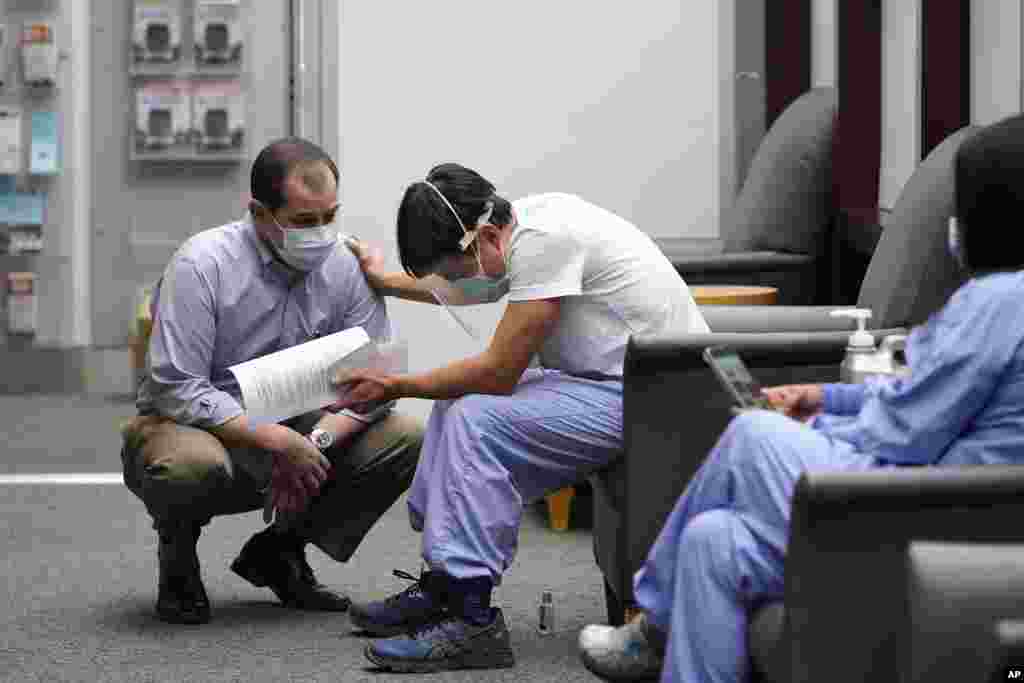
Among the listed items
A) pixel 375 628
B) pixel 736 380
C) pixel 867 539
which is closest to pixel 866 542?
pixel 867 539

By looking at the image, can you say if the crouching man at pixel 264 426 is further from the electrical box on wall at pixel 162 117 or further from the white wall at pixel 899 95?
the electrical box on wall at pixel 162 117

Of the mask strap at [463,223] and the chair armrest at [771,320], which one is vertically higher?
the mask strap at [463,223]

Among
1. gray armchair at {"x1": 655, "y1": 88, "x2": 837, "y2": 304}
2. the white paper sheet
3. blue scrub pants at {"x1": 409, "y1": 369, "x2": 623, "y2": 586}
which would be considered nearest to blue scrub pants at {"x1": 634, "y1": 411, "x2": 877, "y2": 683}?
blue scrub pants at {"x1": 409, "y1": 369, "x2": 623, "y2": 586}

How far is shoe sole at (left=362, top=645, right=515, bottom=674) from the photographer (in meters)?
2.95

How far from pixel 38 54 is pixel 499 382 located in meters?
4.15

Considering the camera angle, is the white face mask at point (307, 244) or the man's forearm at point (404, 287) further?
the man's forearm at point (404, 287)

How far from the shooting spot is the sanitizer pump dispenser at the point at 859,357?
2652 mm

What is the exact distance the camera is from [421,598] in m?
3.09

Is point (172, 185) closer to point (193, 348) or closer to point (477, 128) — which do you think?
point (477, 128)

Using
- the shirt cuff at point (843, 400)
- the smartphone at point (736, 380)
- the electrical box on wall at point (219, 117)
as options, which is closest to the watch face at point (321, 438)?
the smartphone at point (736, 380)

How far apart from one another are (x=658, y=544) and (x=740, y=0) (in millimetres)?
3099

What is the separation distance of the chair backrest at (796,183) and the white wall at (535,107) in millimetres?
406

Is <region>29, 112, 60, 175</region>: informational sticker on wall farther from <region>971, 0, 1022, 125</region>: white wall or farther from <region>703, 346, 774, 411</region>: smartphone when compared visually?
<region>703, 346, 774, 411</region>: smartphone

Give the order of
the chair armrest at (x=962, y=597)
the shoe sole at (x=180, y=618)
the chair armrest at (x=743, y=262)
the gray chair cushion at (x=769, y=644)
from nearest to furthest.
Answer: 1. the chair armrest at (x=962, y=597)
2. the gray chair cushion at (x=769, y=644)
3. the shoe sole at (x=180, y=618)
4. the chair armrest at (x=743, y=262)
